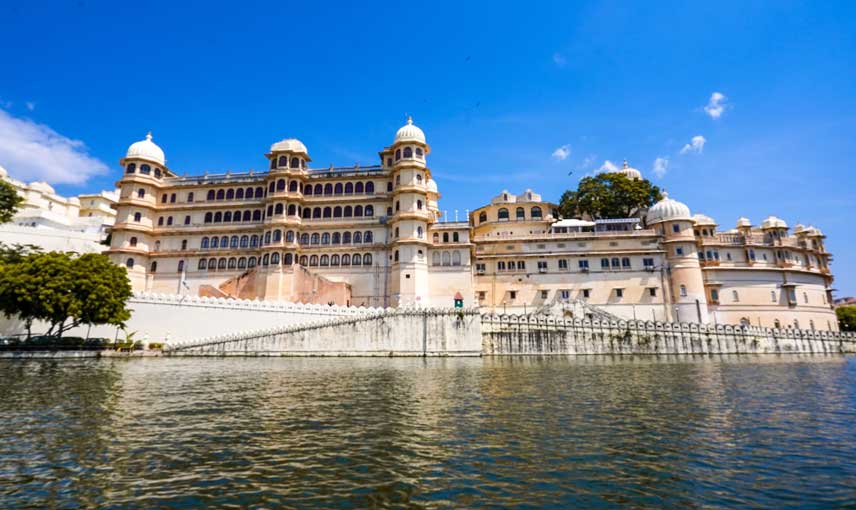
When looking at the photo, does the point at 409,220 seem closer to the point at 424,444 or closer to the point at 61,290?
the point at 61,290

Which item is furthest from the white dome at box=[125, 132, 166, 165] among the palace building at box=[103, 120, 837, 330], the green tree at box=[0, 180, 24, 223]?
the green tree at box=[0, 180, 24, 223]

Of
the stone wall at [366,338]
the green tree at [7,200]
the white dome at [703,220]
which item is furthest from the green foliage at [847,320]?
the green tree at [7,200]

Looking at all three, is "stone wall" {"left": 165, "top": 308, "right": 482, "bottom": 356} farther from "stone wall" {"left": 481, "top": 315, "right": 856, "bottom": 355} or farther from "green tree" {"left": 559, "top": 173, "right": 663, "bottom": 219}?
"green tree" {"left": 559, "top": 173, "right": 663, "bottom": 219}

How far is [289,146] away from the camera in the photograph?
53875mm

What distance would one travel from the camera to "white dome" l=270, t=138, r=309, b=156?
53.7 m

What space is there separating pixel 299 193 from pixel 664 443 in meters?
48.6

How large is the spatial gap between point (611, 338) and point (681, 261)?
18.1m

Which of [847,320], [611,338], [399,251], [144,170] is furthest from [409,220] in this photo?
[847,320]

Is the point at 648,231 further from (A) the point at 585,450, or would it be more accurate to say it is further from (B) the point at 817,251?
(A) the point at 585,450

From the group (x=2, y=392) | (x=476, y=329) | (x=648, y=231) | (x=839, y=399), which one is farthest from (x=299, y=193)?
(x=839, y=399)

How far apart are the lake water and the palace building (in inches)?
1169

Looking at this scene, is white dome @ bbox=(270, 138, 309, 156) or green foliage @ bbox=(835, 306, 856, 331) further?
green foliage @ bbox=(835, 306, 856, 331)

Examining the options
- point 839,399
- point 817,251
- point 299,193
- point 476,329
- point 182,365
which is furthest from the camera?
point 817,251

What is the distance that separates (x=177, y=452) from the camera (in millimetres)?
10359
